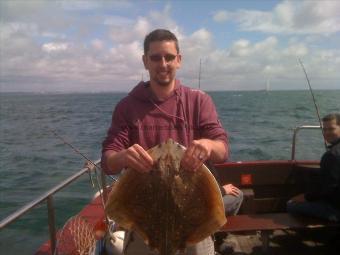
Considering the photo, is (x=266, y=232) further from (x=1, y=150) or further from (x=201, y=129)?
(x=1, y=150)

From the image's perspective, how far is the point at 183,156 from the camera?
2.70 m

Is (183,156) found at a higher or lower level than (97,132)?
higher

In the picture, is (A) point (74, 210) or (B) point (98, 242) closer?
(B) point (98, 242)

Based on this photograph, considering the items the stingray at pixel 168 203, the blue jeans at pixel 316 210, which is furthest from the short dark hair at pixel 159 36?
the blue jeans at pixel 316 210

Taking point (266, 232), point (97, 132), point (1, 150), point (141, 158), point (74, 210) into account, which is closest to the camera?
point (141, 158)

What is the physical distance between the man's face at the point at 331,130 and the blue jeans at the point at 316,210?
1.04 m

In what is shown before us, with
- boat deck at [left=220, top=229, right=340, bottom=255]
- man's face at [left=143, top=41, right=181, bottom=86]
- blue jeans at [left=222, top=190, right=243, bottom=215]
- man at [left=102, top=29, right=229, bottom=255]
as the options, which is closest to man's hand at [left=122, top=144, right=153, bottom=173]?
man at [left=102, top=29, right=229, bottom=255]

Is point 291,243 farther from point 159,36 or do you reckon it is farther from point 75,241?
point 159,36

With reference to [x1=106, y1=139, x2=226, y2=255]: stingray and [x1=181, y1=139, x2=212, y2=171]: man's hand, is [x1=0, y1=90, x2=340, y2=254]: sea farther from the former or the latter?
[x1=181, y1=139, x2=212, y2=171]: man's hand

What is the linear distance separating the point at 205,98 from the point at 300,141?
82.2 ft

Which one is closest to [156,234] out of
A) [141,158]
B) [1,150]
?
[141,158]

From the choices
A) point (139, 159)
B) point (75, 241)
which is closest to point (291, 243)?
point (75, 241)

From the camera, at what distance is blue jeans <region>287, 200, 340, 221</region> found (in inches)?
220

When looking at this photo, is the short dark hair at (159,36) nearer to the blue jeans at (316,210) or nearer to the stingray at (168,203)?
the stingray at (168,203)
